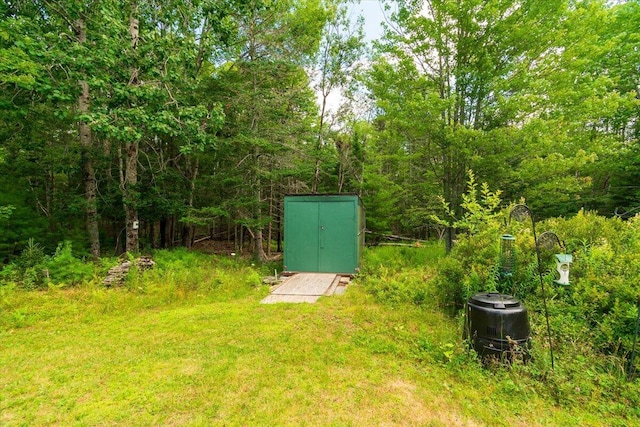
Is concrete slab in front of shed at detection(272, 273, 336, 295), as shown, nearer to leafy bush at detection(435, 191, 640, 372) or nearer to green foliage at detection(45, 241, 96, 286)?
leafy bush at detection(435, 191, 640, 372)

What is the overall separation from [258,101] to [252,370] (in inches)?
278

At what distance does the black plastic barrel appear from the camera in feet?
8.50

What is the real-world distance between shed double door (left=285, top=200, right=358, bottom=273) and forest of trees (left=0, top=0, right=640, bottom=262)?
5.20 feet

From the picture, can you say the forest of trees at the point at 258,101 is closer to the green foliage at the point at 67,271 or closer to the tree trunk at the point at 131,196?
the tree trunk at the point at 131,196

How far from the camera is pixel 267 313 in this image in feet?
13.6

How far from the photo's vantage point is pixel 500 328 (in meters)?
2.60

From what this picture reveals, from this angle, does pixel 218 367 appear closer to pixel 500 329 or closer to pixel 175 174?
pixel 500 329

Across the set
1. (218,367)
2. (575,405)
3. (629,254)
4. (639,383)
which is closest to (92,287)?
(218,367)

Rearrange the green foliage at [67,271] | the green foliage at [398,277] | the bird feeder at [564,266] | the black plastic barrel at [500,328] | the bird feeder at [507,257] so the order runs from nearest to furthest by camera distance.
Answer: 1. the black plastic barrel at [500,328]
2. the bird feeder at [564,266]
3. the bird feeder at [507,257]
4. the green foliage at [398,277]
5. the green foliage at [67,271]

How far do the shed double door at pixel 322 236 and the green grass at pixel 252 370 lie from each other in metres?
2.23

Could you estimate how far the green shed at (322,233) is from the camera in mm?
6633

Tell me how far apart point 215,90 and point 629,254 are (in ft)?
29.4

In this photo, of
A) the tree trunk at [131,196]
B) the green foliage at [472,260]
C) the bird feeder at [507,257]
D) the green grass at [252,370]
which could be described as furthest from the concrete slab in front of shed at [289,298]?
the tree trunk at [131,196]

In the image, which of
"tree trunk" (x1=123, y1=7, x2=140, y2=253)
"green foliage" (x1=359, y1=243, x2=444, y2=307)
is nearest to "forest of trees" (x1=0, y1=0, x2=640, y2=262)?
"tree trunk" (x1=123, y1=7, x2=140, y2=253)
